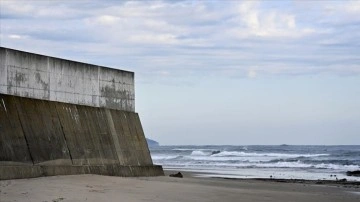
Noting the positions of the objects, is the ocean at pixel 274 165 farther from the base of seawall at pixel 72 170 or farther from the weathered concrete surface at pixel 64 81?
the weathered concrete surface at pixel 64 81

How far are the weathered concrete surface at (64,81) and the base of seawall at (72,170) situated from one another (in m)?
1.62

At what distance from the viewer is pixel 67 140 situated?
1370 cm

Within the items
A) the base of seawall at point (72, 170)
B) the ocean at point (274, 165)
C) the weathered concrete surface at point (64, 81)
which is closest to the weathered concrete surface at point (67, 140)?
the base of seawall at point (72, 170)

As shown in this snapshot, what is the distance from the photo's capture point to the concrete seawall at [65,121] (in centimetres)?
1208

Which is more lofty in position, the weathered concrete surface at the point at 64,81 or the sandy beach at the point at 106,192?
the weathered concrete surface at the point at 64,81

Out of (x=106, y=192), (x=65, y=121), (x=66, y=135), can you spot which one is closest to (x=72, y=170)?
(x=66, y=135)

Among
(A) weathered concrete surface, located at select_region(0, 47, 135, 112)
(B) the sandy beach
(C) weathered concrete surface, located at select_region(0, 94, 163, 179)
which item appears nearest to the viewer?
(B) the sandy beach

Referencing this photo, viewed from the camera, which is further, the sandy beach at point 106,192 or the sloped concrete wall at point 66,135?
the sloped concrete wall at point 66,135

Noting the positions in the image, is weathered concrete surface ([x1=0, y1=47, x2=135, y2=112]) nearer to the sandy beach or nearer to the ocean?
the sandy beach

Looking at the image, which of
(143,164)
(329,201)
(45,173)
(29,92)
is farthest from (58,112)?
(329,201)

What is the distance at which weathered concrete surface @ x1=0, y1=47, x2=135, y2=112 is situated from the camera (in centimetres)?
1252

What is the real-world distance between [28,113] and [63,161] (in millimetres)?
1378

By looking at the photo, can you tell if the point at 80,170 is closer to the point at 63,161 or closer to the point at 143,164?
the point at 63,161

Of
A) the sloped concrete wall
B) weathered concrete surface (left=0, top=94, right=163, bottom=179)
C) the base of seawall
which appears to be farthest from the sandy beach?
the sloped concrete wall
